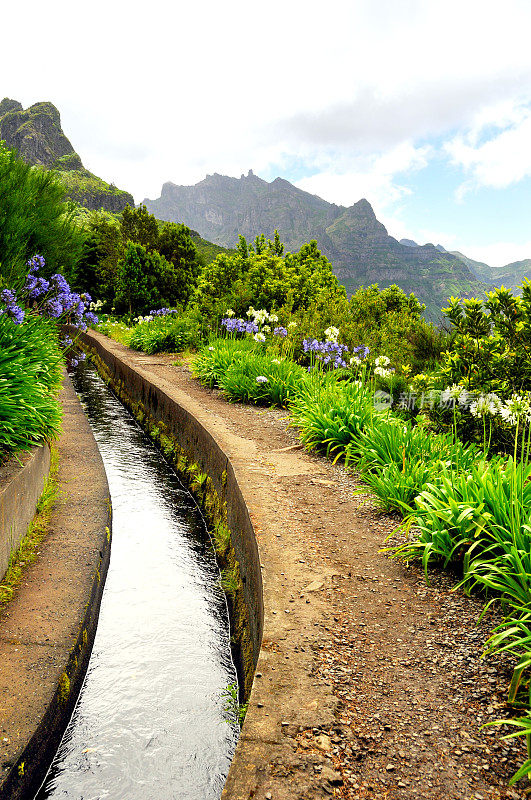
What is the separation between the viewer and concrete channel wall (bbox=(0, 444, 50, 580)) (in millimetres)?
3045

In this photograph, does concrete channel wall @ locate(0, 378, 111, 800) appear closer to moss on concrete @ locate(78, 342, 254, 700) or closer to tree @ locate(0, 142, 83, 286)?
moss on concrete @ locate(78, 342, 254, 700)

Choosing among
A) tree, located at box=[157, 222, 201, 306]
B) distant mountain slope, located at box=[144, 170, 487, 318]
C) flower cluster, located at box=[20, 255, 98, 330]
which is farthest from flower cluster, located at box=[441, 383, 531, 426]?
distant mountain slope, located at box=[144, 170, 487, 318]

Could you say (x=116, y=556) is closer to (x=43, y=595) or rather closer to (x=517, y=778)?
(x=43, y=595)

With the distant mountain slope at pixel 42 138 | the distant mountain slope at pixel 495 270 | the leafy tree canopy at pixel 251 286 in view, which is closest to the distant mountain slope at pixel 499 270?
the distant mountain slope at pixel 495 270

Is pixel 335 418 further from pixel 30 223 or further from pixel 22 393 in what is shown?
pixel 30 223

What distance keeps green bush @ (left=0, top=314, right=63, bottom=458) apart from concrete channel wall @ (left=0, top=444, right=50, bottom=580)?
136mm

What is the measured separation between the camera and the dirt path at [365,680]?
62.1 inches

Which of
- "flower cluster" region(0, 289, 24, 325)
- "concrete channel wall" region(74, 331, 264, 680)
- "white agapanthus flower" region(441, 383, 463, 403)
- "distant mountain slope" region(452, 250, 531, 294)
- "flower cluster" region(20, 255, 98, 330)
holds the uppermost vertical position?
"distant mountain slope" region(452, 250, 531, 294)

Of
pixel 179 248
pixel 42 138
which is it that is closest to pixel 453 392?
pixel 179 248

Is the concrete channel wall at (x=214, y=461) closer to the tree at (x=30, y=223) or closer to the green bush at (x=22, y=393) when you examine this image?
the green bush at (x=22, y=393)

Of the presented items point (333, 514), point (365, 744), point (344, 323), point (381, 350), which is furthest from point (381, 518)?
point (344, 323)

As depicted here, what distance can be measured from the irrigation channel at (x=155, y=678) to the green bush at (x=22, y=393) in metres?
1.27

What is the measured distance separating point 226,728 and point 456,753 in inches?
55.1

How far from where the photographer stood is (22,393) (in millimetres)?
3963
